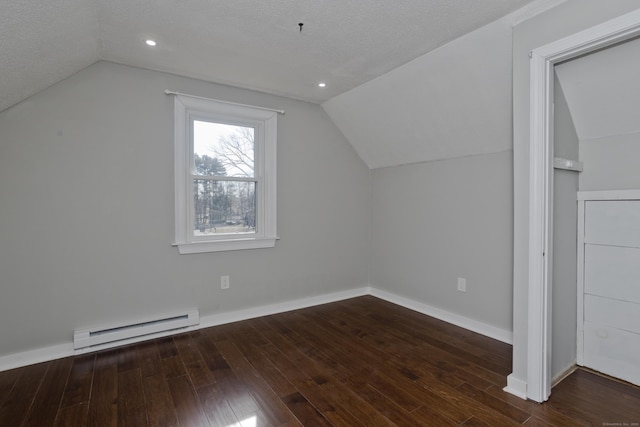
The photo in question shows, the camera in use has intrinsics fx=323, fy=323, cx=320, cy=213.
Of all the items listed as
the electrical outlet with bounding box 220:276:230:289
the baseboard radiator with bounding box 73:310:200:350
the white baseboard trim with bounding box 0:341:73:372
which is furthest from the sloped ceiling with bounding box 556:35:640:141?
the white baseboard trim with bounding box 0:341:73:372

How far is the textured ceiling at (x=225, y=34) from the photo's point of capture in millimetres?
1833

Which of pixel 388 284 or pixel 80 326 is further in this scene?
pixel 388 284

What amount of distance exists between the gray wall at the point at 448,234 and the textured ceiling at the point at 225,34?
1220 mm

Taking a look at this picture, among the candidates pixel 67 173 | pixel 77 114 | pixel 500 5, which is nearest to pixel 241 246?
pixel 67 173

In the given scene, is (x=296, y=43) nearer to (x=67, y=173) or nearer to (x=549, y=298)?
(x=67, y=173)

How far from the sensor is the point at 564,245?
7.02 feet

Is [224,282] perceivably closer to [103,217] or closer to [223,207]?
[223,207]

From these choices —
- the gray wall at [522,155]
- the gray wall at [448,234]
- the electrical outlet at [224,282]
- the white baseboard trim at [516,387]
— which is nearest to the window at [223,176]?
the electrical outlet at [224,282]

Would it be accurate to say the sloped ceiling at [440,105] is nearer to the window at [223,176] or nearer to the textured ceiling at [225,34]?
the textured ceiling at [225,34]

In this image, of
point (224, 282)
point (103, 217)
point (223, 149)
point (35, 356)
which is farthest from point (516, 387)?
point (35, 356)

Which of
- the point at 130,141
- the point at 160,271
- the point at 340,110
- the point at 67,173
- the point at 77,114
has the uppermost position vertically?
the point at 340,110

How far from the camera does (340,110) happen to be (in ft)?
11.8

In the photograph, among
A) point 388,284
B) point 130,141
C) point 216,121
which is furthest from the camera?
point 388,284

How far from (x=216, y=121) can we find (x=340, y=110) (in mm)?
1338
